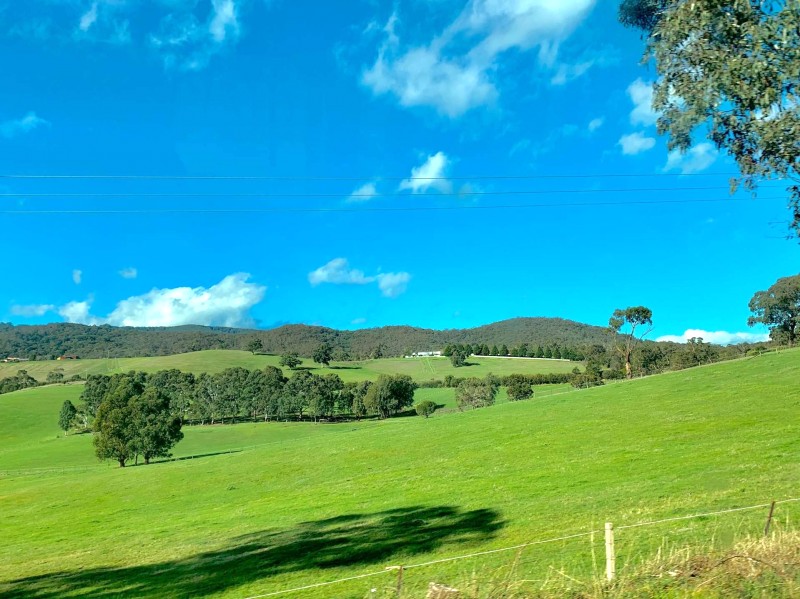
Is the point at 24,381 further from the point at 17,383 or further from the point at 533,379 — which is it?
the point at 533,379

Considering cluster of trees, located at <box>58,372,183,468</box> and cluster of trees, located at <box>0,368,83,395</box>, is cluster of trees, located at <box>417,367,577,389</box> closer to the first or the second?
cluster of trees, located at <box>58,372,183,468</box>

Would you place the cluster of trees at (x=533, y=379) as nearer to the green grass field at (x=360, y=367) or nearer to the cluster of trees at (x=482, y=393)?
the green grass field at (x=360, y=367)

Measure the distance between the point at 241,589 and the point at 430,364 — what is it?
585 feet

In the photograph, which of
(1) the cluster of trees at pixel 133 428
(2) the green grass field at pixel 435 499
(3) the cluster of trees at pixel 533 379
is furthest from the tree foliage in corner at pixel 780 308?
(1) the cluster of trees at pixel 133 428

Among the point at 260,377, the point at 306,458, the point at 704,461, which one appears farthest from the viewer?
the point at 260,377

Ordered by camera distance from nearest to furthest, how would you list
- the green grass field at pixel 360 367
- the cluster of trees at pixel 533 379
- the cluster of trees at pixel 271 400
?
the cluster of trees at pixel 271 400
the cluster of trees at pixel 533 379
the green grass field at pixel 360 367

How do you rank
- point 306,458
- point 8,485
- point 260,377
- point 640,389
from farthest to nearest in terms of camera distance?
point 260,377
point 8,485
point 640,389
point 306,458

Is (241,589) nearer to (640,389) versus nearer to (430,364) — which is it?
(640,389)

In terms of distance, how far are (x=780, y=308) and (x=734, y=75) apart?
101m

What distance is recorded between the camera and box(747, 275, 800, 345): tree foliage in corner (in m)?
94.3

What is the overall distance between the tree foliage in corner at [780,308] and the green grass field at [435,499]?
52.6m

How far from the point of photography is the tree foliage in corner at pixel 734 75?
40.2 feet

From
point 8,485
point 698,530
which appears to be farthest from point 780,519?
point 8,485

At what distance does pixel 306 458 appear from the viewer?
43656 mm
